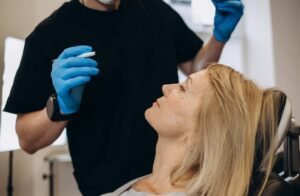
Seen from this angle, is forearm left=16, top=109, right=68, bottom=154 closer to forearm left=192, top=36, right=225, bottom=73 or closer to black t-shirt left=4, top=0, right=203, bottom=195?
black t-shirt left=4, top=0, right=203, bottom=195

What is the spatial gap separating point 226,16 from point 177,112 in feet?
1.64

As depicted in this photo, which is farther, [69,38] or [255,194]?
[69,38]

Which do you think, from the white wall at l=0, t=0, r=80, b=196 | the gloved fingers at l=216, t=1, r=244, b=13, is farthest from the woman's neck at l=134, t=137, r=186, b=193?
the white wall at l=0, t=0, r=80, b=196

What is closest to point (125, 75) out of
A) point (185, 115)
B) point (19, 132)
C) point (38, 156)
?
point (185, 115)

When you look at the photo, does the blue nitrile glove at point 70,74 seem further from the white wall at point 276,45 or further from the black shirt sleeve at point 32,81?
the white wall at point 276,45

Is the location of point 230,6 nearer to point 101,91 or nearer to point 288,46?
point 101,91

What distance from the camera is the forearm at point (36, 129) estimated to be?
1.15m

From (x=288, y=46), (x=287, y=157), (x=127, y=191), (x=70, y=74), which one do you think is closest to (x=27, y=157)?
(x=127, y=191)

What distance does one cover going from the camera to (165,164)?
1.17m

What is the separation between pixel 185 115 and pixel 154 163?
0.70ft

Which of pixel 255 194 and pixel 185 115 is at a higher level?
pixel 185 115

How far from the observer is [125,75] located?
4.22ft

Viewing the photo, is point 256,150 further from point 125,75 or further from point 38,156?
point 38,156

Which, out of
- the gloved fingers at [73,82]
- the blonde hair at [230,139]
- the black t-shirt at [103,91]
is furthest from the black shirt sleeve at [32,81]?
the blonde hair at [230,139]
